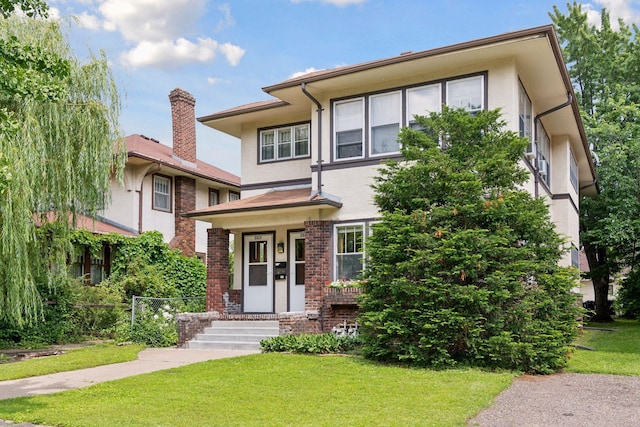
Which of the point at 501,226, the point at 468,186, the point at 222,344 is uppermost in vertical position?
the point at 468,186

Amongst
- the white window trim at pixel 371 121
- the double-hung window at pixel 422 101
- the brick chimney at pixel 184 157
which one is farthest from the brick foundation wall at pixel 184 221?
the double-hung window at pixel 422 101

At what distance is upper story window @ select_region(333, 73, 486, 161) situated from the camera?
531 inches

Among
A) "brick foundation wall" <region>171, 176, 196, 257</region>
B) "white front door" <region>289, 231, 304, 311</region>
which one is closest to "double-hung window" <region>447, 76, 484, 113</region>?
"white front door" <region>289, 231, 304, 311</region>

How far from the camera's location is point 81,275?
18.8 m

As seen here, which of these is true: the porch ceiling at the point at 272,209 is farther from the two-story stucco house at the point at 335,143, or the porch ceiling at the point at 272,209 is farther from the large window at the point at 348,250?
the large window at the point at 348,250

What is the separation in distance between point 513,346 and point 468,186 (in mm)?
2724

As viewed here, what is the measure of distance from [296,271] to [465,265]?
6.68 metres

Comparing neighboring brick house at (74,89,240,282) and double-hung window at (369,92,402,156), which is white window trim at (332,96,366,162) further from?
neighboring brick house at (74,89,240,282)

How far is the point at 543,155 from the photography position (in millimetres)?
17375

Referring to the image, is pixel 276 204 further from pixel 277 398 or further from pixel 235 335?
pixel 277 398

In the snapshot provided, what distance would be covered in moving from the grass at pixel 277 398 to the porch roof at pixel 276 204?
476 centimetres

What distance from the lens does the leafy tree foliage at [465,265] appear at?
9945 millimetres

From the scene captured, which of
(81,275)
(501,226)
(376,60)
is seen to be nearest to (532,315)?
(501,226)

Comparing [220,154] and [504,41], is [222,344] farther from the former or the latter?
[220,154]
